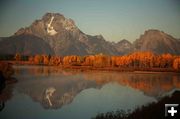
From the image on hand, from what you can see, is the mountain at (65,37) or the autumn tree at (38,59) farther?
the autumn tree at (38,59)

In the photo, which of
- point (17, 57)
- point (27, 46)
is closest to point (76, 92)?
point (17, 57)

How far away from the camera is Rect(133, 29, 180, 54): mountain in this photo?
2373 cm

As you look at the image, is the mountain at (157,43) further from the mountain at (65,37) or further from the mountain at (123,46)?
the mountain at (65,37)

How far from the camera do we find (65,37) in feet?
95.7

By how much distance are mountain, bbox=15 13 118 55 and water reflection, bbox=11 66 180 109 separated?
2286 millimetres

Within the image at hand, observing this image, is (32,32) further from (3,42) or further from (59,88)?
(59,88)

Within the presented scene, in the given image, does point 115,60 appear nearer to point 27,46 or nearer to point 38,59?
point 38,59

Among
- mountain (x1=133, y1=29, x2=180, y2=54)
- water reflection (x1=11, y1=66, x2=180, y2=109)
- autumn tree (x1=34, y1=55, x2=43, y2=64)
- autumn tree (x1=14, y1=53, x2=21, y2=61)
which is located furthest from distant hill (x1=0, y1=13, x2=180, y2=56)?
water reflection (x1=11, y1=66, x2=180, y2=109)

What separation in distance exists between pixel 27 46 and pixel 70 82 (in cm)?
656

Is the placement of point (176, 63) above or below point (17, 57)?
below

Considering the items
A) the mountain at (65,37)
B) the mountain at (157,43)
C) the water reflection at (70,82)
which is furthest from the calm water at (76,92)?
the mountain at (157,43)

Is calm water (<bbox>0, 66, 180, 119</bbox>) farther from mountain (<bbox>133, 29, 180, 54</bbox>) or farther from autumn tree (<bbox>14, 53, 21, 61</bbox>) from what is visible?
mountain (<bbox>133, 29, 180, 54</bbox>)

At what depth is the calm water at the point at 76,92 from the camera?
656 inches

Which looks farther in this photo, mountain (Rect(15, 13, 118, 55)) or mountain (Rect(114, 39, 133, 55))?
mountain (Rect(114, 39, 133, 55))
